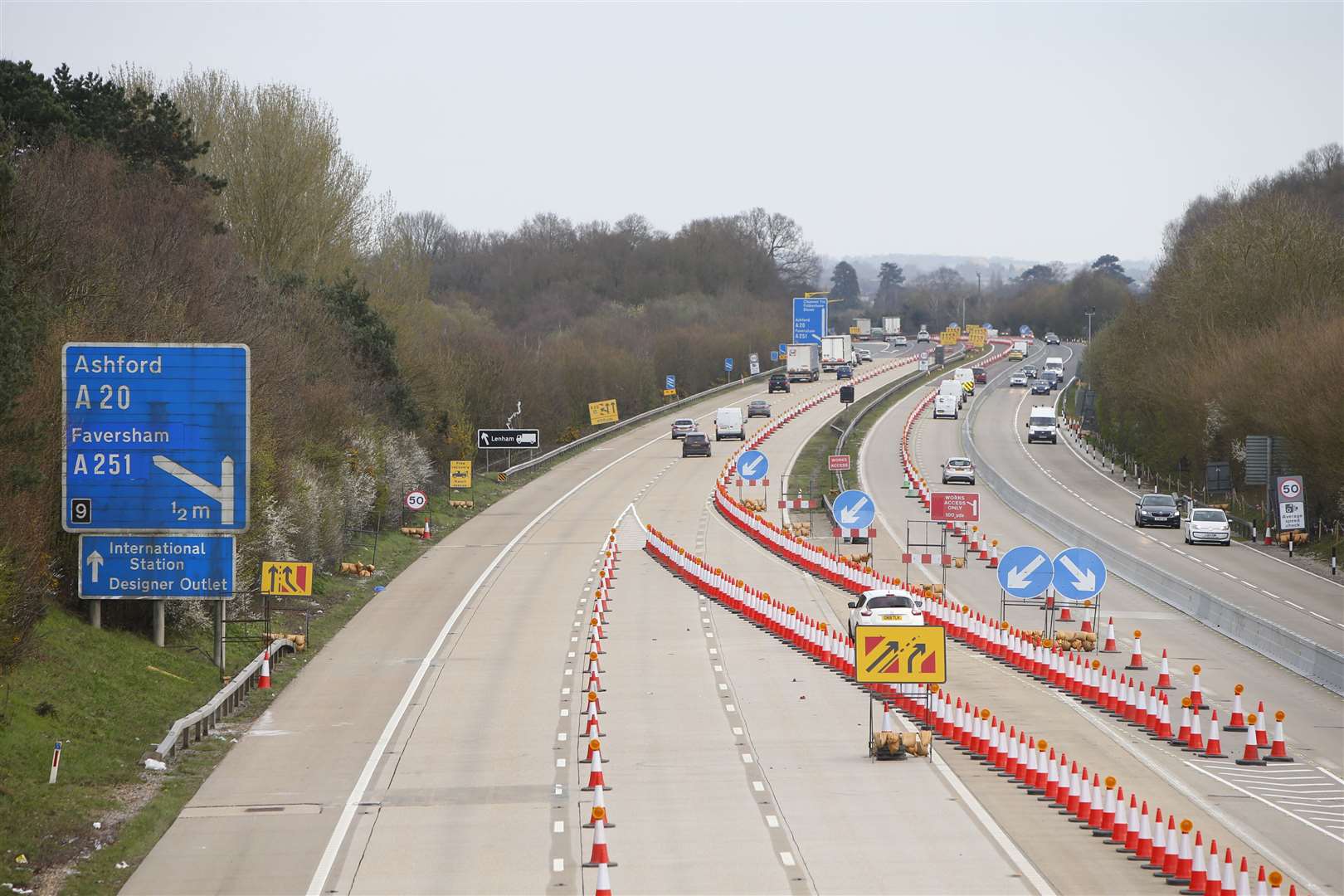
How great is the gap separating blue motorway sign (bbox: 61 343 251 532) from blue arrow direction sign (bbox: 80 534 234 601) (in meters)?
0.47

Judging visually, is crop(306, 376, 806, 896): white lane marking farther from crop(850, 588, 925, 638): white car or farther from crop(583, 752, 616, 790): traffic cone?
crop(850, 588, 925, 638): white car

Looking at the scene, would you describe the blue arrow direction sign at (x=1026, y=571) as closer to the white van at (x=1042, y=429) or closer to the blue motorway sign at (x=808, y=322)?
the white van at (x=1042, y=429)

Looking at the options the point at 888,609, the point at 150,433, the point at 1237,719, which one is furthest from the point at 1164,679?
the point at 150,433

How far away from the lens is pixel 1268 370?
66.1 metres

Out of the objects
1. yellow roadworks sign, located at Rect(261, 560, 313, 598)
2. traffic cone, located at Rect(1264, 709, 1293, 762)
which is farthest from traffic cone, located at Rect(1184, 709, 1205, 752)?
yellow roadworks sign, located at Rect(261, 560, 313, 598)

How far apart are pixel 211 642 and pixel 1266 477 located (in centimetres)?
4095

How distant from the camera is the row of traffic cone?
16953 millimetres

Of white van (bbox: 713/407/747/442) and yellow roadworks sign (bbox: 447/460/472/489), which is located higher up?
white van (bbox: 713/407/747/442)

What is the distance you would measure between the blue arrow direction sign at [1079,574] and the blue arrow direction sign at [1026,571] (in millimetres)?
631

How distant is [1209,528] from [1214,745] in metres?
33.1

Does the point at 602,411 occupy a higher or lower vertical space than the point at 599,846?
higher

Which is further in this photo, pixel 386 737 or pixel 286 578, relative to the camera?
pixel 286 578

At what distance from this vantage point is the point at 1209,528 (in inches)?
2189

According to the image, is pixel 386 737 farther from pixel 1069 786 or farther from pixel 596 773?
pixel 1069 786
